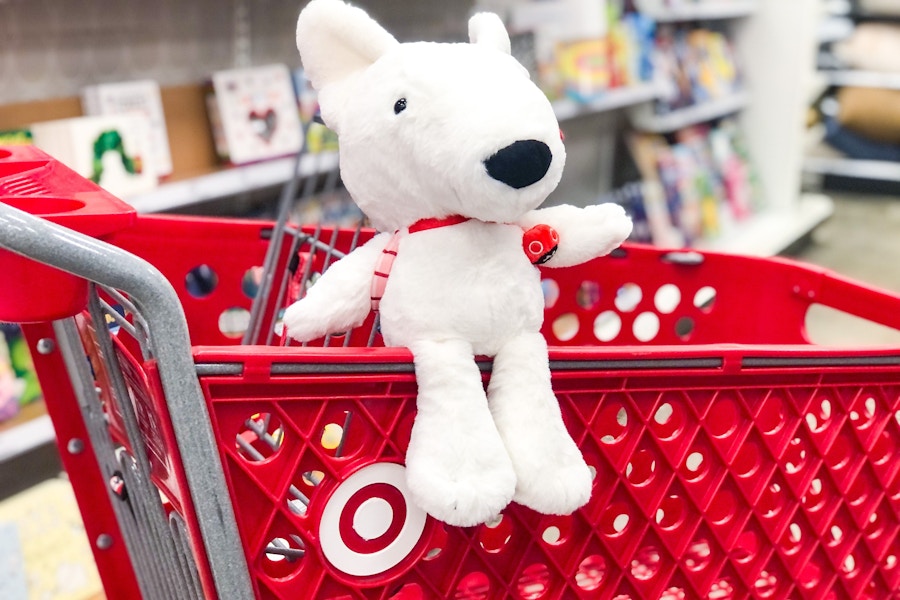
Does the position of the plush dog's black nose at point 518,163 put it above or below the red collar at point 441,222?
above

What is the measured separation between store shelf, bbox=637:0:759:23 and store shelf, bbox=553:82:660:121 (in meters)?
0.25

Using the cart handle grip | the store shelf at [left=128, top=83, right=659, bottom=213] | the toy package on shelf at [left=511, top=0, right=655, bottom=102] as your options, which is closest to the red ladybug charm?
the cart handle grip

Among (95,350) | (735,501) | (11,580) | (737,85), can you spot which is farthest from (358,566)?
(737,85)

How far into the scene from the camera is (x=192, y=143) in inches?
75.2

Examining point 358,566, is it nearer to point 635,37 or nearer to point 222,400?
point 222,400

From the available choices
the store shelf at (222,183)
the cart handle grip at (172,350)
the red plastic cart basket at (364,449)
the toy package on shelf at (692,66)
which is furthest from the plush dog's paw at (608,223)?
the toy package on shelf at (692,66)

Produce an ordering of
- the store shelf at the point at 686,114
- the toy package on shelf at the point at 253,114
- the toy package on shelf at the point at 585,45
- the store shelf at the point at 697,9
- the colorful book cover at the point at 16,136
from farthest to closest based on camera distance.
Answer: the store shelf at the point at 686,114
the store shelf at the point at 697,9
the toy package on shelf at the point at 585,45
the toy package on shelf at the point at 253,114
the colorful book cover at the point at 16,136

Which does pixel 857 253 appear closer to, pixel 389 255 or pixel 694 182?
pixel 694 182

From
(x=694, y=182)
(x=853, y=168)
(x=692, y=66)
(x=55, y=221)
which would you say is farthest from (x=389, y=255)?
(x=853, y=168)

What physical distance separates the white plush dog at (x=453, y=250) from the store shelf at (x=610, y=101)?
1558 mm

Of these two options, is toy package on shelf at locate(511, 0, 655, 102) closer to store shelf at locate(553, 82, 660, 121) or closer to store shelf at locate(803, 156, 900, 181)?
store shelf at locate(553, 82, 660, 121)

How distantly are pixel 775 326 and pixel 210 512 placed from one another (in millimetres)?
1014

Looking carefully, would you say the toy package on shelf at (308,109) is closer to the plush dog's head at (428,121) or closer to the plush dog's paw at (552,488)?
the plush dog's head at (428,121)

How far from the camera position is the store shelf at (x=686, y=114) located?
291cm
